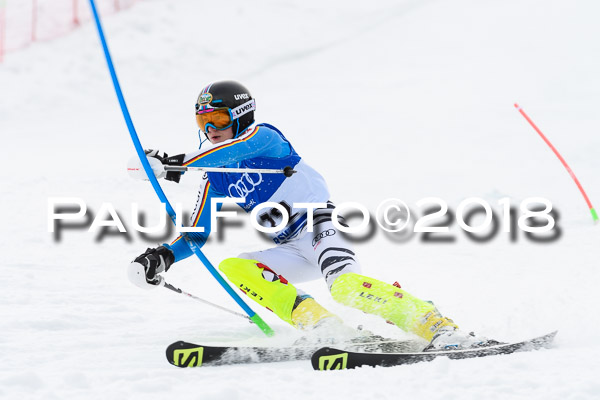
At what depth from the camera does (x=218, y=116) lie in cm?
433

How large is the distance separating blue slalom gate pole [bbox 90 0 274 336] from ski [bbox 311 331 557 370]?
941 mm

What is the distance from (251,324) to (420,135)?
8.47 meters

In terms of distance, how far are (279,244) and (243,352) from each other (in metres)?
1.04

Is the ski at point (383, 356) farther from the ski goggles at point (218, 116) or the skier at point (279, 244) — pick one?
the ski goggles at point (218, 116)

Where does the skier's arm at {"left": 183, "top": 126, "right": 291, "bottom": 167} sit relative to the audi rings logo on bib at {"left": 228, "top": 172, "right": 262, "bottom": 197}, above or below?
above

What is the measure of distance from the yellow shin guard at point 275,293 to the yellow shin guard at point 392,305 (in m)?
0.17

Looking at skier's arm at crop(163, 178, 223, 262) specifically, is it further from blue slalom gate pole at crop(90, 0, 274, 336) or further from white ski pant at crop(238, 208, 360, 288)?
white ski pant at crop(238, 208, 360, 288)

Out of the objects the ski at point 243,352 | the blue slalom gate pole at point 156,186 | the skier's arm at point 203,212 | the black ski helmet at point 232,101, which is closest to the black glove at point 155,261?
the blue slalom gate pole at point 156,186

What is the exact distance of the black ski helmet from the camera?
170 inches

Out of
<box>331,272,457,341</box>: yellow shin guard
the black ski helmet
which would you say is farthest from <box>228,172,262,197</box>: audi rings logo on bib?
<box>331,272,457,341</box>: yellow shin guard

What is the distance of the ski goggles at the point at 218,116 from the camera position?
14.2 feet

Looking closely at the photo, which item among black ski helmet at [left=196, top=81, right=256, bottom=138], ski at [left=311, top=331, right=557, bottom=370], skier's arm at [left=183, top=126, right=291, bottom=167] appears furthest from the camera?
black ski helmet at [left=196, top=81, right=256, bottom=138]

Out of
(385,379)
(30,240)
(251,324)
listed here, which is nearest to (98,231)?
(30,240)

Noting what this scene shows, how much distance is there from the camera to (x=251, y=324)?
4.61 meters
